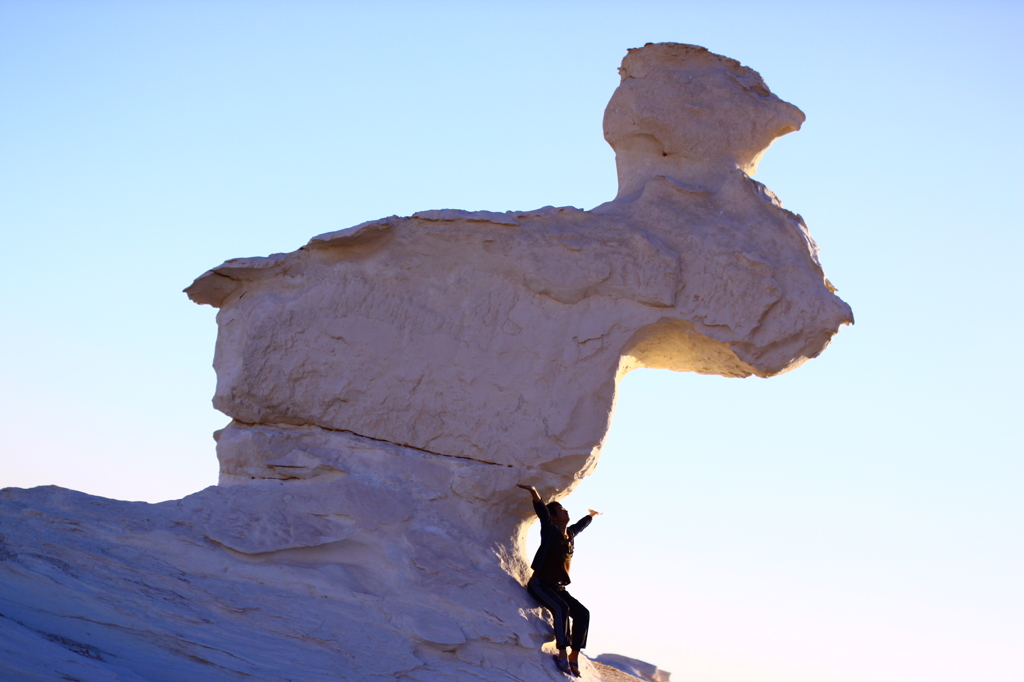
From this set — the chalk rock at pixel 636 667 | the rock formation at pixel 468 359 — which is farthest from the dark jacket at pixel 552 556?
the chalk rock at pixel 636 667

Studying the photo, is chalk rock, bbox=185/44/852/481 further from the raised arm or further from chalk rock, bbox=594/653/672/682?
chalk rock, bbox=594/653/672/682

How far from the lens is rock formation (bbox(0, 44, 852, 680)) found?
6.30 meters

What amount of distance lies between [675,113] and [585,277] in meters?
1.94

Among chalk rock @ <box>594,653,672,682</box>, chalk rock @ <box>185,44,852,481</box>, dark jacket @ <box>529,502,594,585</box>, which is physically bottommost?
chalk rock @ <box>594,653,672,682</box>

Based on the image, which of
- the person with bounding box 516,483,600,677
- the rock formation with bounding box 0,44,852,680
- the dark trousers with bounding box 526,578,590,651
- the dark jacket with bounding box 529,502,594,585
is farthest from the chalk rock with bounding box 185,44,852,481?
the dark trousers with bounding box 526,578,590,651

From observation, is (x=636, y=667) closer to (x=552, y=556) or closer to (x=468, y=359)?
(x=552, y=556)

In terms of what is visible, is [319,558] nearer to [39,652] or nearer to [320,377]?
[320,377]

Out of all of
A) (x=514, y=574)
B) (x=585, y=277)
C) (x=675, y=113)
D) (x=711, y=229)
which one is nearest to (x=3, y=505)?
(x=514, y=574)

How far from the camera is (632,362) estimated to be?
8.06 meters

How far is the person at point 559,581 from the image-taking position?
262 inches

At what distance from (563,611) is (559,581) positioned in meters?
0.25

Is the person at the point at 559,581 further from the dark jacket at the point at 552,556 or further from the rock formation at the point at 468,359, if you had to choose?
the rock formation at the point at 468,359

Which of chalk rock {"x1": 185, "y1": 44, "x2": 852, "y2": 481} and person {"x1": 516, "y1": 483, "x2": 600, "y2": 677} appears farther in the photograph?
chalk rock {"x1": 185, "y1": 44, "x2": 852, "y2": 481}

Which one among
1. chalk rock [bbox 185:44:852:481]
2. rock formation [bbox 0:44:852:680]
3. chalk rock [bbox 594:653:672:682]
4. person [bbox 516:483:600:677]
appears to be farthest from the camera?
chalk rock [bbox 594:653:672:682]
